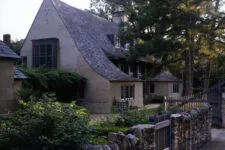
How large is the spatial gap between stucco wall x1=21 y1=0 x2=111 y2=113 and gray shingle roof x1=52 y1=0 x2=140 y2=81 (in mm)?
450

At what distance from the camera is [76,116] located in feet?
17.5

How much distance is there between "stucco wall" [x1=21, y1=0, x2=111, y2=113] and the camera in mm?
22766

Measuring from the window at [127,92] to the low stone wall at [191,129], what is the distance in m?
12.8

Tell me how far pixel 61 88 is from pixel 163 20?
35.1 feet

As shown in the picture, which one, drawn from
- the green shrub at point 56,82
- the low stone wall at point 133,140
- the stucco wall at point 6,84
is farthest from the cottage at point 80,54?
the low stone wall at point 133,140

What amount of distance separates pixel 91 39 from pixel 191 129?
18.1 metres

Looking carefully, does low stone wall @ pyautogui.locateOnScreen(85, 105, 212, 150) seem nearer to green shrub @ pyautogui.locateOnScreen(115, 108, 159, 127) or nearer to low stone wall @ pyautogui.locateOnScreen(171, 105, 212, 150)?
low stone wall @ pyautogui.locateOnScreen(171, 105, 212, 150)

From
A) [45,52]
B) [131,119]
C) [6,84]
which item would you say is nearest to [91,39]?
[45,52]

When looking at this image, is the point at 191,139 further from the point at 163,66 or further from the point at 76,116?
the point at 163,66

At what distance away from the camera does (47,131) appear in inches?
194

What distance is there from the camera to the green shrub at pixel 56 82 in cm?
1876

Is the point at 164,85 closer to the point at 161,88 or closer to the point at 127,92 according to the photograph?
the point at 161,88

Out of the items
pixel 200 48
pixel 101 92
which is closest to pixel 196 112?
pixel 101 92

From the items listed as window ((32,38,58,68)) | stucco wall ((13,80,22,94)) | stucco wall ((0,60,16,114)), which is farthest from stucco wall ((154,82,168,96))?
stucco wall ((0,60,16,114))
